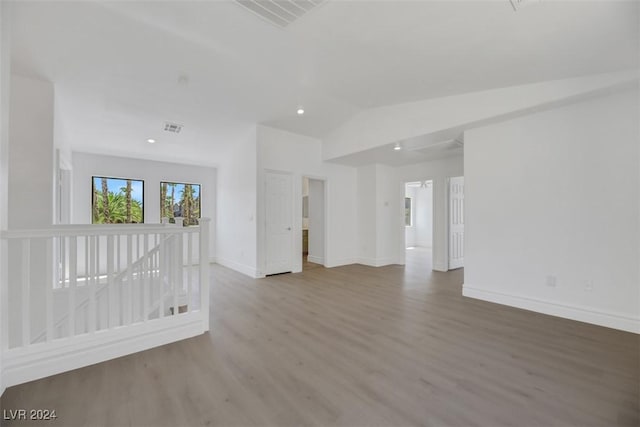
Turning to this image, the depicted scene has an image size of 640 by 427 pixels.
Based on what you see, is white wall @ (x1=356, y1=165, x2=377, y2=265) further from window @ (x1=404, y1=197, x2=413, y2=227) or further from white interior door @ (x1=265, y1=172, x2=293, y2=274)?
window @ (x1=404, y1=197, x2=413, y2=227)

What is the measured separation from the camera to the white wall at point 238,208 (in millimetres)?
5219

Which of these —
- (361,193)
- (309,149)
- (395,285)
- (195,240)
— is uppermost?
(309,149)

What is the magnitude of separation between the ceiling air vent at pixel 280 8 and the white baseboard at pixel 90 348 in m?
2.86

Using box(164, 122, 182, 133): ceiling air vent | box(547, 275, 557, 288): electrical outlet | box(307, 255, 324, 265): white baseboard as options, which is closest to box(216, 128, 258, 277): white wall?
box(164, 122, 182, 133): ceiling air vent

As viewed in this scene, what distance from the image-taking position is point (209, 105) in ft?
13.8

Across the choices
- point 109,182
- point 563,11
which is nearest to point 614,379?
point 563,11

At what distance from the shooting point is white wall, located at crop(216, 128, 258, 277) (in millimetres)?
5219

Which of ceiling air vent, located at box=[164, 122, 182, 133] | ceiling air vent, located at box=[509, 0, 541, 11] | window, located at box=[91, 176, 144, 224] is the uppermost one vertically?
ceiling air vent, located at box=[164, 122, 182, 133]

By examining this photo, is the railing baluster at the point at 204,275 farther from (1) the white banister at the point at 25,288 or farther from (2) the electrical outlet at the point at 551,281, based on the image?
(2) the electrical outlet at the point at 551,281

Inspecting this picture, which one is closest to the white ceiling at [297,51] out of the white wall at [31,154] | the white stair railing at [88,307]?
the white wall at [31,154]

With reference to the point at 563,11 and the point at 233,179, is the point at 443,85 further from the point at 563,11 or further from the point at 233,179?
the point at 233,179

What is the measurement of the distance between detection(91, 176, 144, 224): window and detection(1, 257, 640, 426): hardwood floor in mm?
4168

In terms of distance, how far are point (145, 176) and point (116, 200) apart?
770 millimetres

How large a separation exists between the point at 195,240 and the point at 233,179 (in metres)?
1.79
